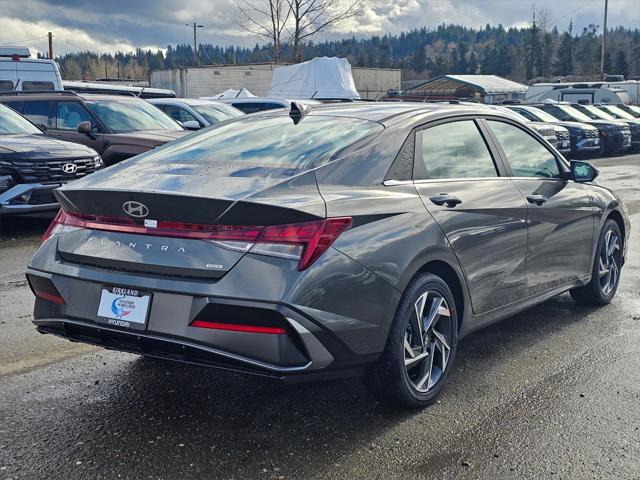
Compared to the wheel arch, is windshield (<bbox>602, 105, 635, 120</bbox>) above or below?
above

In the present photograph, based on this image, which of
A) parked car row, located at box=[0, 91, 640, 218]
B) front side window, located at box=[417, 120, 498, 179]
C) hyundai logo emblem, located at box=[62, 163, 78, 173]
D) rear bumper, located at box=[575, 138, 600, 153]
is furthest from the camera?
rear bumper, located at box=[575, 138, 600, 153]

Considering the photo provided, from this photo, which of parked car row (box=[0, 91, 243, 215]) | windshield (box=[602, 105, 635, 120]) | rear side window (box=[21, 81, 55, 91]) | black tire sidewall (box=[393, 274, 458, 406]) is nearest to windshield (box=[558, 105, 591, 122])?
windshield (box=[602, 105, 635, 120])

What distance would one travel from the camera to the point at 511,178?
4871 millimetres

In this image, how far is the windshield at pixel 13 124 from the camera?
9984mm

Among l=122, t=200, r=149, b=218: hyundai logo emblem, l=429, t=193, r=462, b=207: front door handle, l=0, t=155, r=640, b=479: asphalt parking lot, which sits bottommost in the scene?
l=0, t=155, r=640, b=479: asphalt parking lot

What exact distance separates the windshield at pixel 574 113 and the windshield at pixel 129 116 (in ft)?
49.5

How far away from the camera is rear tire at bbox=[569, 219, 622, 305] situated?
5.84 m

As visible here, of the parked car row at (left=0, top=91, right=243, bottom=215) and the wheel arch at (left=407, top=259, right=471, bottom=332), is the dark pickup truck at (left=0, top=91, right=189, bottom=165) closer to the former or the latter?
the parked car row at (left=0, top=91, right=243, bottom=215)

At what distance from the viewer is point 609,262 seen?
6.07 metres

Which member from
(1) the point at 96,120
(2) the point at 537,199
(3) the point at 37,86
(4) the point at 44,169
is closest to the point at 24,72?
(3) the point at 37,86

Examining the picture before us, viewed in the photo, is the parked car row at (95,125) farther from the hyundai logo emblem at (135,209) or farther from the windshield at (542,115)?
the hyundai logo emblem at (135,209)

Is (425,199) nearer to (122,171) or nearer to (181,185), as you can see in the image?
(181,185)

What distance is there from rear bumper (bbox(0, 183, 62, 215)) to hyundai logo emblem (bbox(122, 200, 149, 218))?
543 cm

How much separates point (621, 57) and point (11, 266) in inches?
3730
